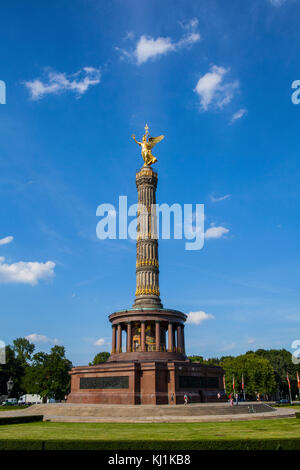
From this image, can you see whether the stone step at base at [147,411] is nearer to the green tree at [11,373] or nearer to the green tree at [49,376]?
the green tree at [49,376]

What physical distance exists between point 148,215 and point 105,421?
97.1 ft

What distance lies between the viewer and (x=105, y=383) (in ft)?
126

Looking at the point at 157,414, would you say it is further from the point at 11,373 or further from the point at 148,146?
the point at 11,373

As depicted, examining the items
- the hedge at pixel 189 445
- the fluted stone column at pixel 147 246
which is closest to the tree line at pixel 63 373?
the fluted stone column at pixel 147 246

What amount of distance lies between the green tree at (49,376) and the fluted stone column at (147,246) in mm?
18511

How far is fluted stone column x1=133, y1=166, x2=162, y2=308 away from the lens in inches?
1887

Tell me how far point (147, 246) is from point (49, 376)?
82.8ft

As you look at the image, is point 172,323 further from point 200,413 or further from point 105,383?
point 200,413

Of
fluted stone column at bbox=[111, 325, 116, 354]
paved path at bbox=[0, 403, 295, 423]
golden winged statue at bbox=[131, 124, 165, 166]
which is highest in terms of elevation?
golden winged statue at bbox=[131, 124, 165, 166]

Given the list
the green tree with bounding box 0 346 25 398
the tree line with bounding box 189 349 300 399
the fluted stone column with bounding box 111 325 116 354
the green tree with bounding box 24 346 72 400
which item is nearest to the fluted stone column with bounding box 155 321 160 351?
the fluted stone column with bounding box 111 325 116 354

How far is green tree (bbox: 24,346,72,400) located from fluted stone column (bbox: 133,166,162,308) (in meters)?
→ 18.5

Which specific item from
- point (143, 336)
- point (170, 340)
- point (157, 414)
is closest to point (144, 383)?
point (143, 336)

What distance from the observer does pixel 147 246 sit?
164ft

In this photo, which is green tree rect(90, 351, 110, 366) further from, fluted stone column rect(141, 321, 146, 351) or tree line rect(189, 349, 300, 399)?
fluted stone column rect(141, 321, 146, 351)
